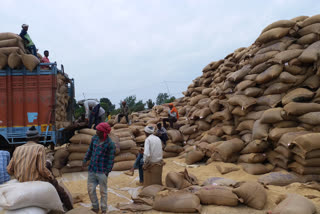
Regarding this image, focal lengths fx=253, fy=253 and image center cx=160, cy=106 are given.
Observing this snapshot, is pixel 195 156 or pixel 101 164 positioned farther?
pixel 195 156

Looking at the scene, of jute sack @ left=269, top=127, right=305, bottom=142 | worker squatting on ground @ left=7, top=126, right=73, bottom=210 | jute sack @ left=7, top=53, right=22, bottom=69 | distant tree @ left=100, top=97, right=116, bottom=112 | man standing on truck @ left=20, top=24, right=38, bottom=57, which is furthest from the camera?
distant tree @ left=100, top=97, right=116, bottom=112

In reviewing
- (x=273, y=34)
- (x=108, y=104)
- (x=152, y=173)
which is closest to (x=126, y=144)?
(x=152, y=173)

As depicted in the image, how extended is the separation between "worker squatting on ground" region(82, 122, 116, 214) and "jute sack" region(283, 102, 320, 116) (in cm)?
354

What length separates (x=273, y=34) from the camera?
20.7 feet

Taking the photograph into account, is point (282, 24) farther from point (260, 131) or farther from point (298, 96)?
point (260, 131)

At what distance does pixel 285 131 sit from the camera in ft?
16.5

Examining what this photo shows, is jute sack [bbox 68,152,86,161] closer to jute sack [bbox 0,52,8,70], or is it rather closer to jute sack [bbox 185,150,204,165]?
jute sack [bbox 0,52,8,70]

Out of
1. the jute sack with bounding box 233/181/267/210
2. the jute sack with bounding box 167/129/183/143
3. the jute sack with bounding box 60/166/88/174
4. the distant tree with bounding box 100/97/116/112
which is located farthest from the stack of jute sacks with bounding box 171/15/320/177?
the distant tree with bounding box 100/97/116/112

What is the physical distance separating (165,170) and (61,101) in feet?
10.5

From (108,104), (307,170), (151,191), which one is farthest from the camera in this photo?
(108,104)

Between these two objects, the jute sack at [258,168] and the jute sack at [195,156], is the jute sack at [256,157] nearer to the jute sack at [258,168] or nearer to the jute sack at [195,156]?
the jute sack at [258,168]

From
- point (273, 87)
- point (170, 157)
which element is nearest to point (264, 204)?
point (273, 87)

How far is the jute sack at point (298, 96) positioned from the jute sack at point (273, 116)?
0.86 feet

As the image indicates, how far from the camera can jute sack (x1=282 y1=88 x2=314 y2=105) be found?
5.21 metres
